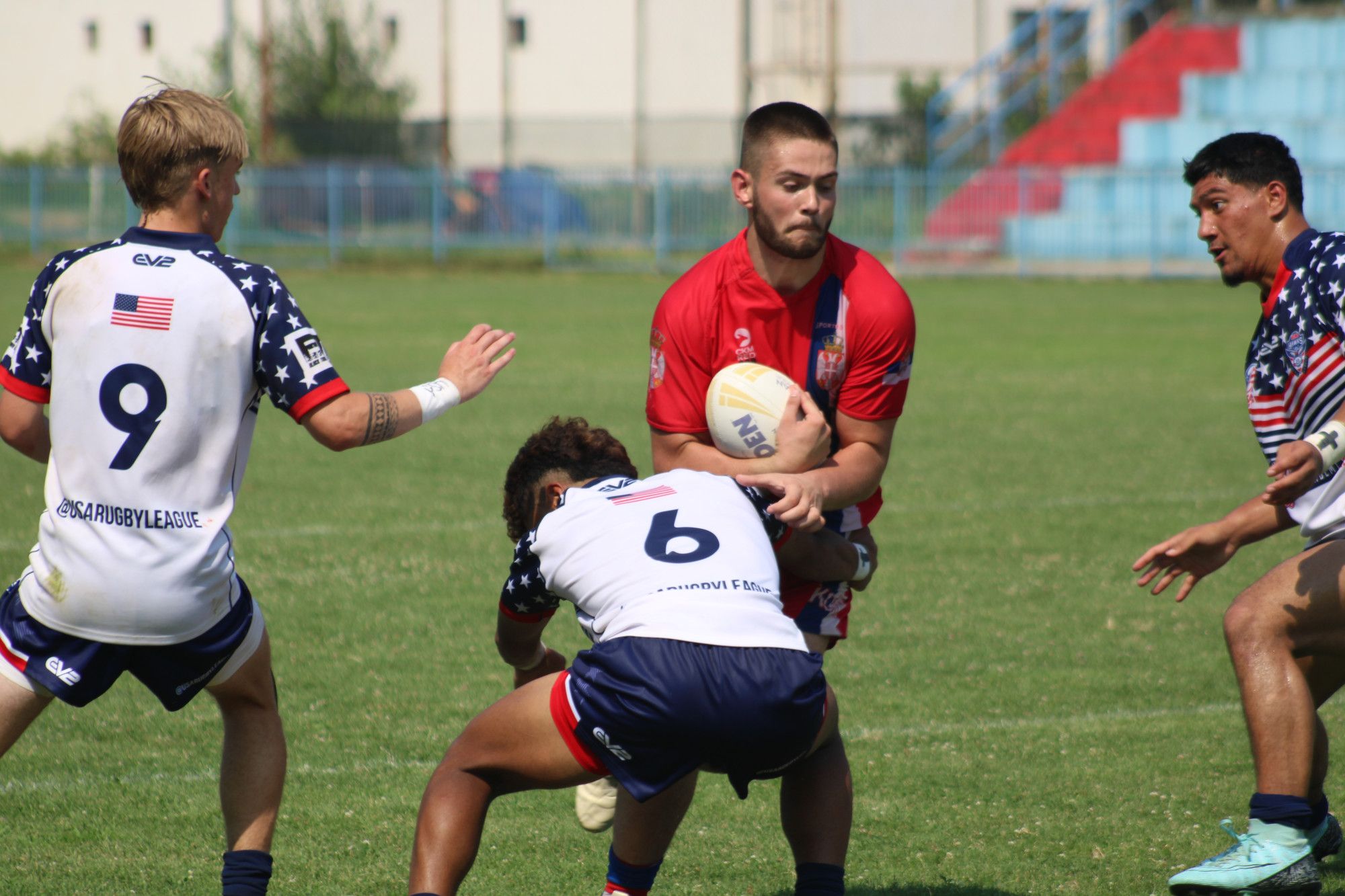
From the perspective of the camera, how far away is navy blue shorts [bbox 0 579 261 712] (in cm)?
363

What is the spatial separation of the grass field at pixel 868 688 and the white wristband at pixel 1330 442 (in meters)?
1.31

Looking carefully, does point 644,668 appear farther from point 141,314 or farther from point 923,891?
point 923,891

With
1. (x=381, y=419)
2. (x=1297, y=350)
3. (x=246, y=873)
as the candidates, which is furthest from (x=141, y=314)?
(x=1297, y=350)

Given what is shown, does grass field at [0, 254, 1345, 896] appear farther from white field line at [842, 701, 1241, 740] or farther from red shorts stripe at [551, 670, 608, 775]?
red shorts stripe at [551, 670, 608, 775]

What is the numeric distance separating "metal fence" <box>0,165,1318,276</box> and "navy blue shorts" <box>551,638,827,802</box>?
27.4m

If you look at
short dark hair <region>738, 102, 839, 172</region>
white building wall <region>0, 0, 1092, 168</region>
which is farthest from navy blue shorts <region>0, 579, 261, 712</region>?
white building wall <region>0, 0, 1092, 168</region>

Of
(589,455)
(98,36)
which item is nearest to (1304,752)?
(589,455)

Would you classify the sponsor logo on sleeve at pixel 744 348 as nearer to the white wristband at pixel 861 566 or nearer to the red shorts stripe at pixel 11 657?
the white wristband at pixel 861 566

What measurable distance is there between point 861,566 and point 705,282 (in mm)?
929

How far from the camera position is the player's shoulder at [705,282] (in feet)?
14.5

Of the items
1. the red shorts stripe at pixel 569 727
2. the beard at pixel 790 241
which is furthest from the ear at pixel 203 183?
the beard at pixel 790 241

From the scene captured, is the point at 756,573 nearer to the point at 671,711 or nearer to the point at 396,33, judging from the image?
the point at 671,711

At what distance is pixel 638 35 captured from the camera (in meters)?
45.5

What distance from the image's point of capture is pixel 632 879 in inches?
154
